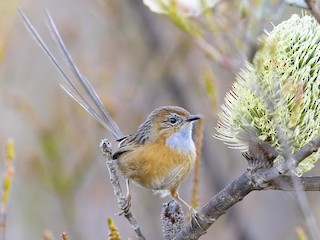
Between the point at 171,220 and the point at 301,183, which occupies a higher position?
the point at 171,220

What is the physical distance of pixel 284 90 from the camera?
2.31 m

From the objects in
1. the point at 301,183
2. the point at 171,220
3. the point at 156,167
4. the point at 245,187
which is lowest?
the point at 301,183

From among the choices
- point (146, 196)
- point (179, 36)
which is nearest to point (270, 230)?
point (146, 196)

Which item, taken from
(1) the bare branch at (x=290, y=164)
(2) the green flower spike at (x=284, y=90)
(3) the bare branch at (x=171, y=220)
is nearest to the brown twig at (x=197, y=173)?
(3) the bare branch at (x=171, y=220)

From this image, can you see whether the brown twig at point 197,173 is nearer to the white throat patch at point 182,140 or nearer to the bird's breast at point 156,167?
the bird's breast at point 156,167

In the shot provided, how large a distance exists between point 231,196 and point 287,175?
0.66 ft

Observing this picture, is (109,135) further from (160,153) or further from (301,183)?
(301,183)

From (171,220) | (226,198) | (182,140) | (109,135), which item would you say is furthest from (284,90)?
(109,135)

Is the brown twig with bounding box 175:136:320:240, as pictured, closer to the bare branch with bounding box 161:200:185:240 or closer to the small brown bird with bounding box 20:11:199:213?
the bare branch with bounding box 161:200:185:240

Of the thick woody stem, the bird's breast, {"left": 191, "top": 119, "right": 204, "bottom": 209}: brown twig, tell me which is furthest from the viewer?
the bird's breast

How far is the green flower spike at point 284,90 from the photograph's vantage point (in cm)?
234

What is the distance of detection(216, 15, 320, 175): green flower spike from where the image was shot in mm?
2336

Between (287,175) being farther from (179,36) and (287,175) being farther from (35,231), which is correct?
(35,231)

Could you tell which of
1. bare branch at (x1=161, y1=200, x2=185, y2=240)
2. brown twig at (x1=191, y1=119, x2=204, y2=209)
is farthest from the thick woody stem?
brown twig at (x1=191, y1=119, x2=204, y2=209)
